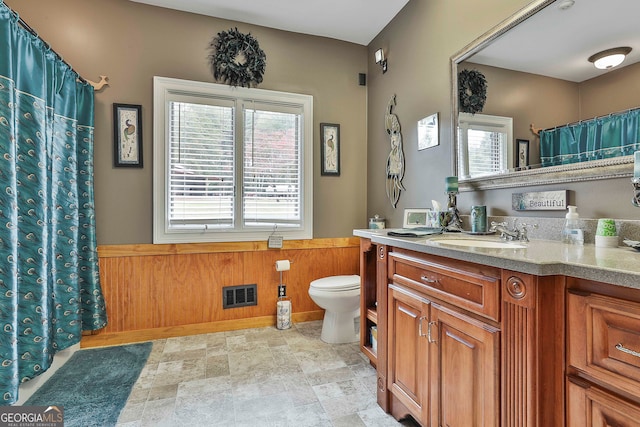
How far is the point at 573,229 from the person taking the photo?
4.04 ft

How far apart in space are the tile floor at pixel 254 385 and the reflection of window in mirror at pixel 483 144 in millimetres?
1410

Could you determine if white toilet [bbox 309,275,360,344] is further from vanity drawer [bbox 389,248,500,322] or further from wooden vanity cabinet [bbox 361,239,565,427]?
vanity drawer [bbox 389,248,500,322]

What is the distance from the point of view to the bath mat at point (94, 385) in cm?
155

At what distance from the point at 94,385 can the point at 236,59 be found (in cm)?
259

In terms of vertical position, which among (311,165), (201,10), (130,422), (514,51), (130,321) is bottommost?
(130,422)

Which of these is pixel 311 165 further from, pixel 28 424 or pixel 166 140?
pixel 28 424

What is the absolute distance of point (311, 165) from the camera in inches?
112

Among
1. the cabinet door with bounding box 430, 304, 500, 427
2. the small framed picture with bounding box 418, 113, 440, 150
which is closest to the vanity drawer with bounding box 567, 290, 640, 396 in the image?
the cabinet door with bounding box 430, 304, 500, 427

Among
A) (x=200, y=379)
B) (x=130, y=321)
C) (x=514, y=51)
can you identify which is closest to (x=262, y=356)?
(x=200, y=379)

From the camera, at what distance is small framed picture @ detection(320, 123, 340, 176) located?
2.90 m

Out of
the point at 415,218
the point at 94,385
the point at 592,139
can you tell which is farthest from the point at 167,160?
the point at 592,139

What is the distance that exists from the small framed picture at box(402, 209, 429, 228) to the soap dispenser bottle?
92cm

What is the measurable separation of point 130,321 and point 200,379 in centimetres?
94

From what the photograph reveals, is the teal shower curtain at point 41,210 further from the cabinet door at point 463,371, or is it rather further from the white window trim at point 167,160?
the cabinet door at point 463,371
